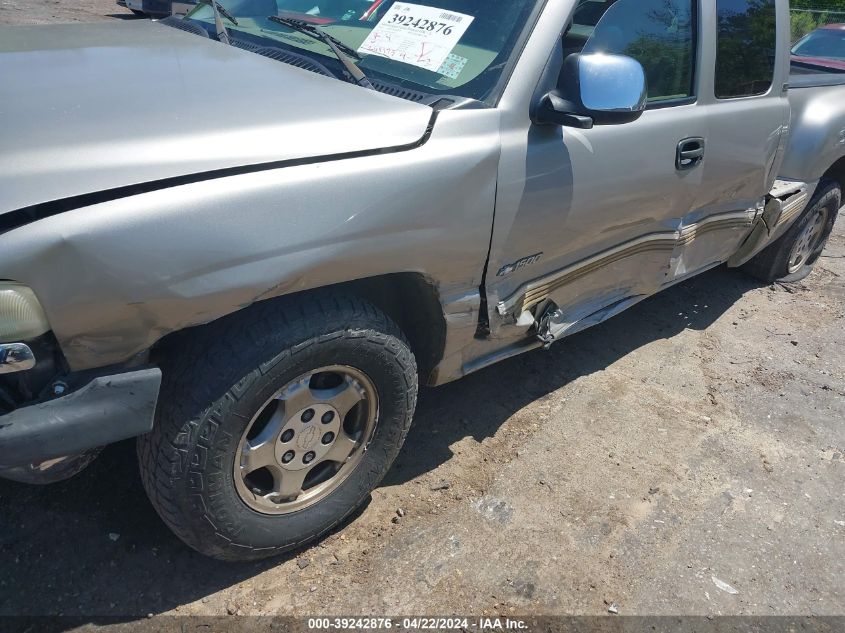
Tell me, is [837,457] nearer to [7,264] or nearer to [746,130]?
[746,130]

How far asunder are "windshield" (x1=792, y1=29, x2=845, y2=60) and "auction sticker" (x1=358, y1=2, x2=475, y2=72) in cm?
558

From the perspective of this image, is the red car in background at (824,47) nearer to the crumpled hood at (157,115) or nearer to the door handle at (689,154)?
the door handle at (689,154)

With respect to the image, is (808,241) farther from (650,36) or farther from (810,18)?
(810,18)

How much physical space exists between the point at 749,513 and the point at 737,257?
6.35 ft

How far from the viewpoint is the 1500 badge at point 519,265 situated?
2418mm

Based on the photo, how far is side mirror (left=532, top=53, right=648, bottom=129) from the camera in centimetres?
221

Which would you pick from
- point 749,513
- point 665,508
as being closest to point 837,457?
point 749,513

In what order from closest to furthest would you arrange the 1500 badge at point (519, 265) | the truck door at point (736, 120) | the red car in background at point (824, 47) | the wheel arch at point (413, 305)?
1. the wheel arch at point (413, 305)
2. the 1500 badge at point (519, 265)
3. the truck door at point (736, 120)
4. the red car in background at point (824, 47)

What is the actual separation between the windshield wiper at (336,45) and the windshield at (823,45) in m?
5.81

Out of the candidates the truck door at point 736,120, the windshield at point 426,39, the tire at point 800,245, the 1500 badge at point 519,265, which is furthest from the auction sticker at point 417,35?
the tire at point 800,245

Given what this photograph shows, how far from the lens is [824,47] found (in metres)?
6.55

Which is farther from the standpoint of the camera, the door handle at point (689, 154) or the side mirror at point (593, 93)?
the door handle at point (689, 154)

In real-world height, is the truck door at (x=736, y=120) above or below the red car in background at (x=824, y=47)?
above

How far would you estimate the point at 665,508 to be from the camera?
2.75 metres
